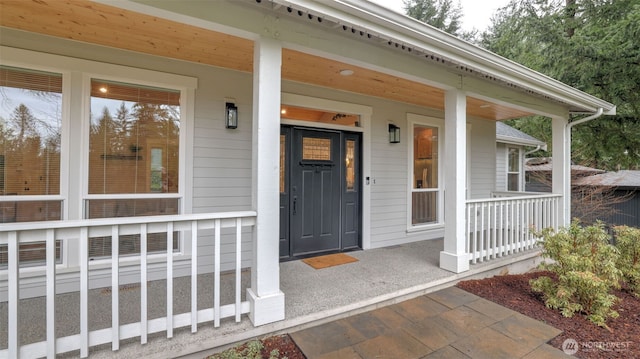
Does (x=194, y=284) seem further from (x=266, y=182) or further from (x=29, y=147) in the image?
(x=29, y=147)

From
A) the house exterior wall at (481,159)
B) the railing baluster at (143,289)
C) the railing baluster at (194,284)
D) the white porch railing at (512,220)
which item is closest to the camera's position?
the railing baluster at (143,289)

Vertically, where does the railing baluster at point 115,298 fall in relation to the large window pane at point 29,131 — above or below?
below

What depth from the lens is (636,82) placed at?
5488mm

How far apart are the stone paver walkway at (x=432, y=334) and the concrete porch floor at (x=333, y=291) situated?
109 millimetres

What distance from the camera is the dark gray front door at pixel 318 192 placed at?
3.84 metres

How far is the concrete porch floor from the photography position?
1963 millimetres

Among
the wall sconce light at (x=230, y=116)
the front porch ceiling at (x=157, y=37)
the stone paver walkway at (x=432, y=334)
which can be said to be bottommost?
the stone paver walkway at (x=432, y=334)

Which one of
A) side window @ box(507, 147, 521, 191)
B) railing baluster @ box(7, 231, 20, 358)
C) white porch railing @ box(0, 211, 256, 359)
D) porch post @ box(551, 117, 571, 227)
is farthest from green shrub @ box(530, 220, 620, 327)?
side window @ box(507, 147, 521, 191)

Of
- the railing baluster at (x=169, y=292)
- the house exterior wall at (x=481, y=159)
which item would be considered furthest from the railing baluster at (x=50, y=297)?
the house exterior wall at (x=481, y=159)

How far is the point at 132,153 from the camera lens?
3027mm

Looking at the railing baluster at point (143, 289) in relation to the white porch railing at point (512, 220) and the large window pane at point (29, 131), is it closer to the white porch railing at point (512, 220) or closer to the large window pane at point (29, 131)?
the large window pane at point (29, 131)

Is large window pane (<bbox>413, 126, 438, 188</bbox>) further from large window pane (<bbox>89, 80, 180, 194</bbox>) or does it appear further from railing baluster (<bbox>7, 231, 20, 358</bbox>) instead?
railing baluster (<bbox>7, 231, 20, 358</bbox>)

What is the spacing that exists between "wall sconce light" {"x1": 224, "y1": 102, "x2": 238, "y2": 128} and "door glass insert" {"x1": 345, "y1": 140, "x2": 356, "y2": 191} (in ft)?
5.61

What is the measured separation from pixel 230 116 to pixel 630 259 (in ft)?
16.8
